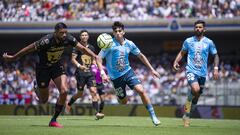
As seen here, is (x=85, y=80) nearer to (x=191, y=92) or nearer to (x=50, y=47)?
(x=191, y=92)

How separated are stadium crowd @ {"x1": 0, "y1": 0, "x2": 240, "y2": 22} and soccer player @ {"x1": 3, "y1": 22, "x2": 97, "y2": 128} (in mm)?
18643

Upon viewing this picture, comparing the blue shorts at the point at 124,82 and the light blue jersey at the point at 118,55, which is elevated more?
the light blue jersey at the point at 118,55

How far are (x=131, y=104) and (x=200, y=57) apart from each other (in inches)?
471

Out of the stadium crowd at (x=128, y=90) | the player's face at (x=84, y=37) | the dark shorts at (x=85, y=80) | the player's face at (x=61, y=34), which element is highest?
the player's face at (x=61, y=34)

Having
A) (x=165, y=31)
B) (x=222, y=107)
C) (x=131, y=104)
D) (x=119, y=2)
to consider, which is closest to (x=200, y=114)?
(x=222, y=107)

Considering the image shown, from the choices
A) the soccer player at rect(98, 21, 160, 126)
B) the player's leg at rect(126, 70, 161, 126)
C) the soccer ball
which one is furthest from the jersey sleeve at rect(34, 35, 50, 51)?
the player's leg at rect(126, 70, 161, 126)

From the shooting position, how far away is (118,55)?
51.3ft

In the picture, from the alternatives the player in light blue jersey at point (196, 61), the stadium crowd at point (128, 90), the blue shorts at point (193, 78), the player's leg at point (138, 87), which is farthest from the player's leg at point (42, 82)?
the stadium crowd at point (128, 90)

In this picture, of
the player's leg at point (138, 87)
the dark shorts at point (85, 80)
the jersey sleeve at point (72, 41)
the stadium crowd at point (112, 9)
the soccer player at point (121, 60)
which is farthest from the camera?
the stadium crowd at point (112, 9)

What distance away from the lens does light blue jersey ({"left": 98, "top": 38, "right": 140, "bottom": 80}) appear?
15.6m

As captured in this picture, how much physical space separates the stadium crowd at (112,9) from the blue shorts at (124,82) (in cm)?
1777

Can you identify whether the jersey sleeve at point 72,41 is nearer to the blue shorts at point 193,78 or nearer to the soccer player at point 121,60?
the soccer player at point 121,60

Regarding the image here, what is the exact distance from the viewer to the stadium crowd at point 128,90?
95.6ft

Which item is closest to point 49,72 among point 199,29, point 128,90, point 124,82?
point 124,82
